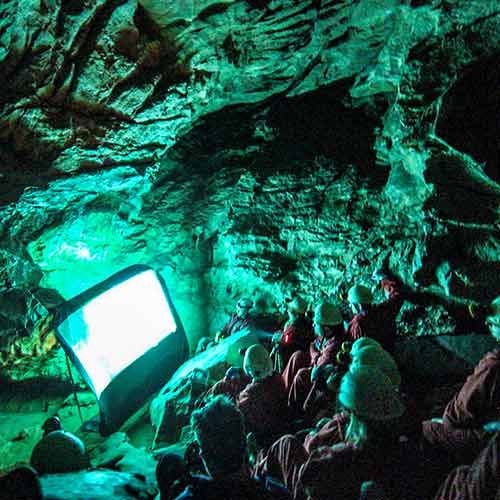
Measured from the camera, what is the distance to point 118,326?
5867mm

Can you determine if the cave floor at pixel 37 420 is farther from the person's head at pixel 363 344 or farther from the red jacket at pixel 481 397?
the red jacket at pixel 481 397

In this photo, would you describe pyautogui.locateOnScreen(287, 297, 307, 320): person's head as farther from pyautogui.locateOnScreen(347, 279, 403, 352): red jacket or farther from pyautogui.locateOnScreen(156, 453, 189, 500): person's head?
pyautogui.locateOnScreen(156, 453, 189, 500): person's head

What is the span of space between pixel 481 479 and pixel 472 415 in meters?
0.90

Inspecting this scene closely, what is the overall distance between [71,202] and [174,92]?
10.7 feet

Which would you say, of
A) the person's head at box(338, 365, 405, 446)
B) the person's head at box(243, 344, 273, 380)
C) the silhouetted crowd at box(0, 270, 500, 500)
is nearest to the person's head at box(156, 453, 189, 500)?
the silhouetted crowd at box(0, 270, 500, 500)

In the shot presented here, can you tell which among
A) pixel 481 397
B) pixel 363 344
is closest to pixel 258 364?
pixel 363 344

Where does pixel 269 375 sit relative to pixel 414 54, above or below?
below

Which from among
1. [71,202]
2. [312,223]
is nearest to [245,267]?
[312,223]

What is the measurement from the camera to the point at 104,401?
5.37 metres

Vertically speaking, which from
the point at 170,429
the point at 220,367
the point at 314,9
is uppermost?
the point at 314,9

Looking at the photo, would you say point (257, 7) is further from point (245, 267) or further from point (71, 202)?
point (245, 267)

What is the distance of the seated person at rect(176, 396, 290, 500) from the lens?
6.99ft

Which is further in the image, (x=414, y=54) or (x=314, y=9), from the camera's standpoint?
(x=414, y=54)

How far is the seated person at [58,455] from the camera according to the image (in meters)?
3.26
